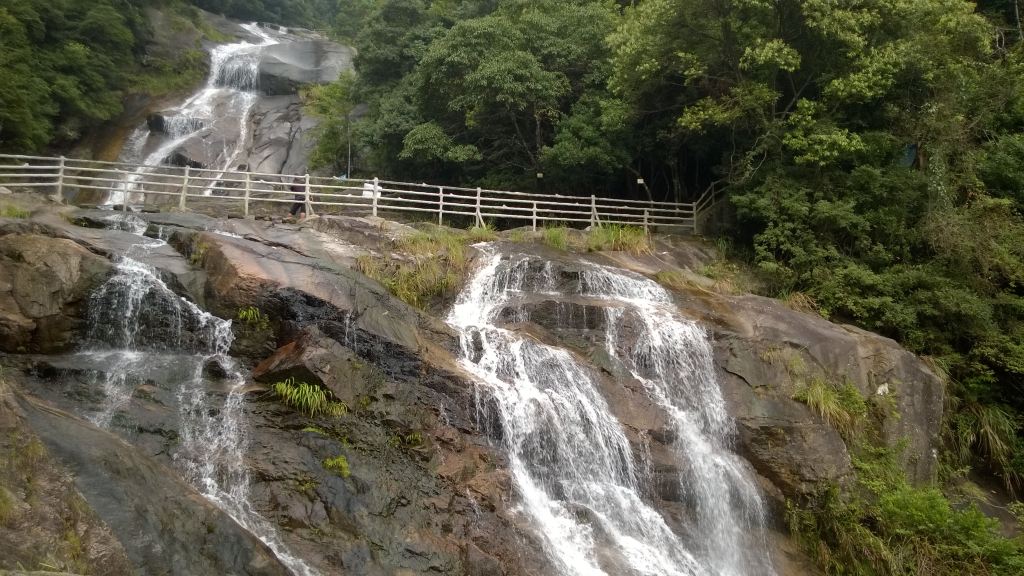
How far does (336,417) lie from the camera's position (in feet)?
28.9

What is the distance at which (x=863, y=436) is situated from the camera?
11.3 metres

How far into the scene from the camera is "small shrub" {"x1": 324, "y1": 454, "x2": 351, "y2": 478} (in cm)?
816

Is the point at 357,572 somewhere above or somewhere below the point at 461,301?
below

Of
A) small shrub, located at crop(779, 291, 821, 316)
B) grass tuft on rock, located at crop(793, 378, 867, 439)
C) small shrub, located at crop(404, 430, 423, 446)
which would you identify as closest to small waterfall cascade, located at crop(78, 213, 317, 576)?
small shrub, located at crop(404, 430, 423, 446)

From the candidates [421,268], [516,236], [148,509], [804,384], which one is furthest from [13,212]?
[804,384]

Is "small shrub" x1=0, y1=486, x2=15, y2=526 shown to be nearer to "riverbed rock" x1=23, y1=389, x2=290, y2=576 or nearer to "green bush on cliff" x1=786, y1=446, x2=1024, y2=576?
"riverbed rock" x1=23, y1=389, x2=290, y2=576

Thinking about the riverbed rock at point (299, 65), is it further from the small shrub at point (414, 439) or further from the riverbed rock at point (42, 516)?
the riverbed rock at point (42, 516)

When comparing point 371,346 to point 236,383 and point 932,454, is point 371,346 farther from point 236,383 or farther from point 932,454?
point 932,454

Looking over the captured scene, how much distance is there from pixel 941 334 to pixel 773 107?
21.7 ft

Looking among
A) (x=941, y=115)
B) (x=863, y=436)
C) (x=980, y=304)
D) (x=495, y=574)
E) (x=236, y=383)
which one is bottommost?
(x=495, y=574)

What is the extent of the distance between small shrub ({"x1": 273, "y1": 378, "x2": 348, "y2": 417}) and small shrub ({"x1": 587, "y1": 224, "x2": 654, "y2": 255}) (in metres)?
9.04

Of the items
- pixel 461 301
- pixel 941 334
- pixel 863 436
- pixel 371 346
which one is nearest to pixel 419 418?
pixel 371 346

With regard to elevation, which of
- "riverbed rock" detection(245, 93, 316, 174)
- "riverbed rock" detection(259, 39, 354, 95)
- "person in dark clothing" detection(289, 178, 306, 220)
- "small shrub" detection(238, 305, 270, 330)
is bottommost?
"small shrub" detection(238, 305, 270, 330)

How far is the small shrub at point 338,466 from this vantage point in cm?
816
